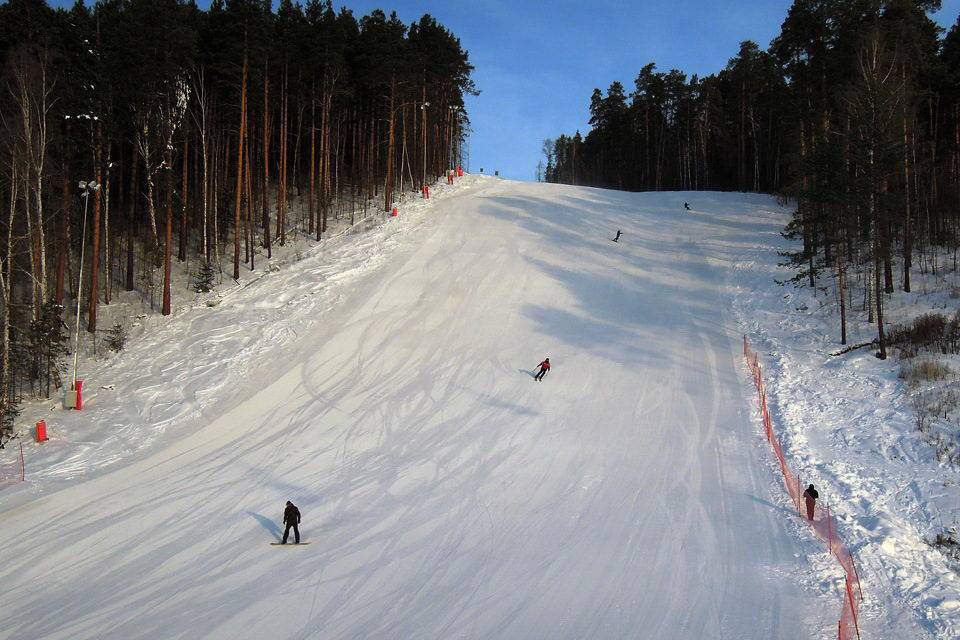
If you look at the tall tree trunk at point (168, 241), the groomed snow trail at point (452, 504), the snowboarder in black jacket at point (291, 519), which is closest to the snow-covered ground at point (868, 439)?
the groomed snow trail at point (452, 504)

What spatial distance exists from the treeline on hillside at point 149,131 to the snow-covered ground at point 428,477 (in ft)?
15.3

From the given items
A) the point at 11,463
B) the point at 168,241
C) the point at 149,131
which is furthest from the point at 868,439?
the point at 149,131

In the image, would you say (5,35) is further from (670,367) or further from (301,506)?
(670,367)

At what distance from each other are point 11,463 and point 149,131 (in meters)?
17.9

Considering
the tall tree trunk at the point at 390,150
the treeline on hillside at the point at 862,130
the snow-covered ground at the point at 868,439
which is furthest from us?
the tall tree trunk at the point at 390,150

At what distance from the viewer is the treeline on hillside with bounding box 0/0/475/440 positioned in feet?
67.2

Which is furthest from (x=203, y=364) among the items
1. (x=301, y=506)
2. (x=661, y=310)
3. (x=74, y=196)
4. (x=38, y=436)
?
(x=661, y=310)

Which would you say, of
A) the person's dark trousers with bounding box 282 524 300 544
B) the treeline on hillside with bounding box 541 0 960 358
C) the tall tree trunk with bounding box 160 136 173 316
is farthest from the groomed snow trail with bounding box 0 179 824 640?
the tall tree trunk with bounding box 160 136 173 316

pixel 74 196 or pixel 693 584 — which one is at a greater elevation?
pixel 74 196

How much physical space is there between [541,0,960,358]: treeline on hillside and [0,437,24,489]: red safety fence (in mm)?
26215

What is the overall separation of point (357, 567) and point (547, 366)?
11.0m

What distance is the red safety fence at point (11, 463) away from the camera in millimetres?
14883

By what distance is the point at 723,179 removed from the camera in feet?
229

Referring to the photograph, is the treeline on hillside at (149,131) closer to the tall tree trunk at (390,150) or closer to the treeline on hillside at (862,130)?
the tall tree trunk at (390,150)
